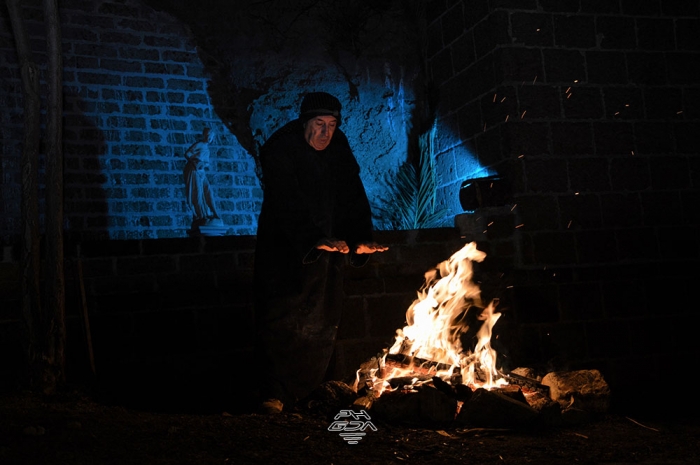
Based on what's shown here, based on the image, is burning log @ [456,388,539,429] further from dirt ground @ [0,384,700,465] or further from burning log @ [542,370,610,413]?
burning log @ [542,370,610,413]

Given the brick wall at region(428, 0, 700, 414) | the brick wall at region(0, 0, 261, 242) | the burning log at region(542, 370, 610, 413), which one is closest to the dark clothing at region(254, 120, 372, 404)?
the burning log at region(542, 370, 610, 413)

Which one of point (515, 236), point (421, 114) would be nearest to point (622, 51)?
point (515, 236)

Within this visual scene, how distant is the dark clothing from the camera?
455 centimetres

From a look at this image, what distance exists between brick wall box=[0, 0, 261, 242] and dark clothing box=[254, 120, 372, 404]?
279 inches

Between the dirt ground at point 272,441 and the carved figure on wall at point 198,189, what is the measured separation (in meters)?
7.00

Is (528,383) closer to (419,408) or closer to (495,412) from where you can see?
(495,412)

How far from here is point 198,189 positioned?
11.3m

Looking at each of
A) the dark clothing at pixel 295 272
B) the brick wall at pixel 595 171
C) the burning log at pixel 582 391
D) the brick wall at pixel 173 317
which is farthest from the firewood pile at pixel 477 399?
the brick wall at pixel 595 171

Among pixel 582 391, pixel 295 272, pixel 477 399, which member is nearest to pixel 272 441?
pixel 295 272

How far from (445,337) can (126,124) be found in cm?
791

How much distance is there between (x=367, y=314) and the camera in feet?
19.1

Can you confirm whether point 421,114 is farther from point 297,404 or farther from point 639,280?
point 297,404

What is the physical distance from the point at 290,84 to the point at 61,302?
22.9 ft

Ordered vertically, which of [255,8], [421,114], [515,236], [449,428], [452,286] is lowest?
[449,428]
